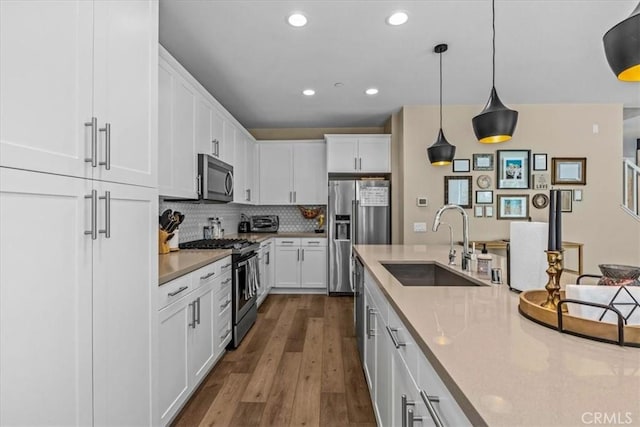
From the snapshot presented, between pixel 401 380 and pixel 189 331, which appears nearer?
pixel 401 380

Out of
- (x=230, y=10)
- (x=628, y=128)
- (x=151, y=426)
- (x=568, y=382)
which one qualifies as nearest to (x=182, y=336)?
(x=151, y=426)

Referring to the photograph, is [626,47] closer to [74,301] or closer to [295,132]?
[74,301]

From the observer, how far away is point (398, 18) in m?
2.36

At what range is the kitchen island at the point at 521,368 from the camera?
1.74 ft

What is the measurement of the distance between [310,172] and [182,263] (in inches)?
128

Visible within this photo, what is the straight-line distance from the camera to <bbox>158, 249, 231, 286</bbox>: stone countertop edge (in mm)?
1780

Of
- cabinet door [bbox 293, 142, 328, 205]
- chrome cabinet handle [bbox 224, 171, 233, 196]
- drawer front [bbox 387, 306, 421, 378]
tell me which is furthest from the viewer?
cabinet door [bbox 293, 142, 328, 205]

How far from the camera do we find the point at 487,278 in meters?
1.63

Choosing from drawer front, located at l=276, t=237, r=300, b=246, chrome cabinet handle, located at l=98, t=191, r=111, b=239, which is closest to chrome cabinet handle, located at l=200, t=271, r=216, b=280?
chrome cabinet handle, located at l=98, t=191, r=111, b=239

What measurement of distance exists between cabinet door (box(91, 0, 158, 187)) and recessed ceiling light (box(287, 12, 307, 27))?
3.30 feet

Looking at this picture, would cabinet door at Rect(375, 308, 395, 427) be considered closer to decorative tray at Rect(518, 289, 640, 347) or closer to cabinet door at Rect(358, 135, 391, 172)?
decorative tray at Rect(518, 289, 640, 347)

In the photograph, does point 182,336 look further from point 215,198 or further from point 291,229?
point 291,229

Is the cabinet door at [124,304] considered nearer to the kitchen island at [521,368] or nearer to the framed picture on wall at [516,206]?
the kitchen island at [521,368]

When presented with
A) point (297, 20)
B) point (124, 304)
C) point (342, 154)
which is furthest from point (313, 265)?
point (124, 304)
